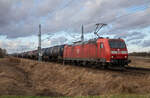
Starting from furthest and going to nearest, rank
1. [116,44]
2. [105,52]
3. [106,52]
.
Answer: [116,44]
[105,52]
[106,52]

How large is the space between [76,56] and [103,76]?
42.1 feet

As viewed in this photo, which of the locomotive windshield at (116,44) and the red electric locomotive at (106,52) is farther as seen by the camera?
the locomotive windshield at (116,44)

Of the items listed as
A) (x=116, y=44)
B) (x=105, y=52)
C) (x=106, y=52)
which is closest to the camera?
(x=106, y=52)

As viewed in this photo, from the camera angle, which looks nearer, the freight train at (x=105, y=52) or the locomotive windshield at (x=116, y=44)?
the freight train at (x=105, y=52)

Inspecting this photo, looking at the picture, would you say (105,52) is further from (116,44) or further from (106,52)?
(116,44)

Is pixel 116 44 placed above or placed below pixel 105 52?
above

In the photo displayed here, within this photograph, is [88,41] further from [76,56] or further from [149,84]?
[149,84]

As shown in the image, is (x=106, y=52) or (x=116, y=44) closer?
(x=106, y=52)

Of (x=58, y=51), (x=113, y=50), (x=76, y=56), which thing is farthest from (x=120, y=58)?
(x=58, y=51)

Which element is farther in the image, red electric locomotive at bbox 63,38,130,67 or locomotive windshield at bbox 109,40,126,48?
locomotive windshield at bbox 109,40,126,48

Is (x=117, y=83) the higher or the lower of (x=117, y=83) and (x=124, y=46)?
the lower

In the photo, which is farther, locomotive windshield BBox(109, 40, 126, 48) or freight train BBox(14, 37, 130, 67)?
locomotive windshield BBox(109, 40, 126, 48)

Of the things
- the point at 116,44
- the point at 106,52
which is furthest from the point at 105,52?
the point at 116,44

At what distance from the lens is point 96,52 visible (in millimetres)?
20375
